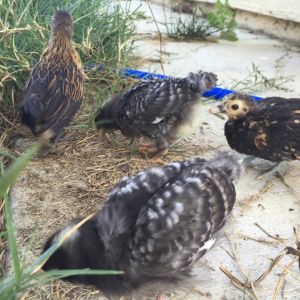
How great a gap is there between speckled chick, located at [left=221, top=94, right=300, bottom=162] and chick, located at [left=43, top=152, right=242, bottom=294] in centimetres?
98

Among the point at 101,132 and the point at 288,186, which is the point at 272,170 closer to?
the point at 288,186

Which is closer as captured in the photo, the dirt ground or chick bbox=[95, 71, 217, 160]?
the dirt ground

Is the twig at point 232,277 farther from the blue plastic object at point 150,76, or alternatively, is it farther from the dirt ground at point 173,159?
the blue plastic object at point 150,76

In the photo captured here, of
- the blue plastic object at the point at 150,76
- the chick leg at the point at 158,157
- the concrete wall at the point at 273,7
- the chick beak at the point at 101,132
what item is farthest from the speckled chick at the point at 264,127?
the concrete wall at the point at 273,7

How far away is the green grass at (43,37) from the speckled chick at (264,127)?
131 cm

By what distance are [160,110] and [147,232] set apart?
56.4 inches

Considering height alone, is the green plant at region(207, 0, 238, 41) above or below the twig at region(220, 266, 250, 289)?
above

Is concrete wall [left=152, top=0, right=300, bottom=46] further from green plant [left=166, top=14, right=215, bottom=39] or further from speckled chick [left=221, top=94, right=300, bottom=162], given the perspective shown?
speckled chick [left=221, top=94, right=300, bottom=162]

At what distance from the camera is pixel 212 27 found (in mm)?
6102

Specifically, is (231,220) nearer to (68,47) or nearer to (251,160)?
(251,160)

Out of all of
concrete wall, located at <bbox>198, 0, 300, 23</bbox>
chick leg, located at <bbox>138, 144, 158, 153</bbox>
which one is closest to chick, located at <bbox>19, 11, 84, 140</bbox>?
chick leg, located at <bbox>138, 144, 158, 153</bbox>

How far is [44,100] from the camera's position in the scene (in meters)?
3.43

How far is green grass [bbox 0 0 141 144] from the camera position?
396 cm

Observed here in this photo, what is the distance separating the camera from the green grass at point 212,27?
595 cm
